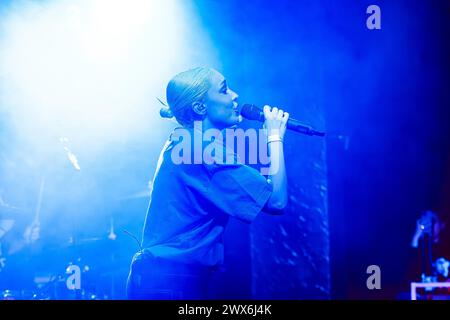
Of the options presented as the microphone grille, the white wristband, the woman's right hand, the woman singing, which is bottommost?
the woman singing

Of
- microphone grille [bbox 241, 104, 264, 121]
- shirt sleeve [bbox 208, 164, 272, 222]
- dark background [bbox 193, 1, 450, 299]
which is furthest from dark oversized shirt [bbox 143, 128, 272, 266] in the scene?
dark background [bbox 193, 1, 450, 299]

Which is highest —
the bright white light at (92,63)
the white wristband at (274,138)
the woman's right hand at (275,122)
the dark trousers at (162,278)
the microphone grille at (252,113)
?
the bright white light at (92,63)

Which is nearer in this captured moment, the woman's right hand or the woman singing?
the woman singing

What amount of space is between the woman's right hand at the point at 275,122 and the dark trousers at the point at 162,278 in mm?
621

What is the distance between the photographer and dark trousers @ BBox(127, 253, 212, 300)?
6.83ft

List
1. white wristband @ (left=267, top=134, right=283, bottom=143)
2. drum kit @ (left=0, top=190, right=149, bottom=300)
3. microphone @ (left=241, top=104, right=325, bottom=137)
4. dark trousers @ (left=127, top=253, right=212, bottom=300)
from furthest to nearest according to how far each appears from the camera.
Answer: drum kit @ (left=0, top=190, right=149, bottom=300), microphone @ (left=241, top=104, right=325, bottom=137), white wristband @ (left=267, top=134, right=283, bottom=143), dark trousers @ (left=127, top=253, right=212, bottom=300)

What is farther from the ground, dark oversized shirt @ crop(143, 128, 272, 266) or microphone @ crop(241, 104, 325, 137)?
microphone @ crop(241, 104, 325, 137)

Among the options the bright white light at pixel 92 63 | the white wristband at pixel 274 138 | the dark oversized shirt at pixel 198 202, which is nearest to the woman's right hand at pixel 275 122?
the white wristband at pixel 274 138

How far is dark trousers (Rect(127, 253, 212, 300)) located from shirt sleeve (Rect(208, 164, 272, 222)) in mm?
266

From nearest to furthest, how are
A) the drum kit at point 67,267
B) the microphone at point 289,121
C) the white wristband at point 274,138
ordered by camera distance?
the white wristband at point 274,138, the microphone at point 289,121, the drum kit at point 67,267

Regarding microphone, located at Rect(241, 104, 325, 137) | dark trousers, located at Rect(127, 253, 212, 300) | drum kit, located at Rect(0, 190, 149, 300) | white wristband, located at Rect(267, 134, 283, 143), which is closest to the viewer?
dark trousers, located at Rect(127, 253, 212, 300)

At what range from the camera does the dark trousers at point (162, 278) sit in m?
2.08

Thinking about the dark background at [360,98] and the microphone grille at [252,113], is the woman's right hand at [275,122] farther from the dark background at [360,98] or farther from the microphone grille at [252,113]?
the dark background at [360,98]

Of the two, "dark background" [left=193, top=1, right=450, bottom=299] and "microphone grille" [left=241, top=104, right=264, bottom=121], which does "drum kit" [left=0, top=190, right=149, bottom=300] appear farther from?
"microphone grille" [left=241, top=104, right=264, bottom=121]
